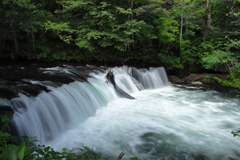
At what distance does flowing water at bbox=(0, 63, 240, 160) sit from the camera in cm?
446

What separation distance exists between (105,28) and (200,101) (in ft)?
25.3

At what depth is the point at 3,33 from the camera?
973 cm

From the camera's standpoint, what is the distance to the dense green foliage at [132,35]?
11594 millimetres

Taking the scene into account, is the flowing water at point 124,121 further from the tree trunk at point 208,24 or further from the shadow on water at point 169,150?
the tree trunk at point 208,24

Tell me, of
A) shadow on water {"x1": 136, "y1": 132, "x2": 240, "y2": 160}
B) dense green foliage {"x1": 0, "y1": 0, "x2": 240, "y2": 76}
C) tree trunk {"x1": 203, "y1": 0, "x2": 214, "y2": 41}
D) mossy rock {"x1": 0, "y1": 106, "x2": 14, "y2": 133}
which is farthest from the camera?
tree trunk {"x1": 203, "y1": 0, "x2": 214, "y2": 41}

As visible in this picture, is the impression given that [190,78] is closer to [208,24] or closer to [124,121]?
[208,24]

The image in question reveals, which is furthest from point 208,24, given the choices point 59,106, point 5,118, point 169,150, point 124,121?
point 5,118

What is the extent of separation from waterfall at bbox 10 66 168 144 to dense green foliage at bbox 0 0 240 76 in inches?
157

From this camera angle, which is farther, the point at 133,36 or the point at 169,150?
the point at 133,36

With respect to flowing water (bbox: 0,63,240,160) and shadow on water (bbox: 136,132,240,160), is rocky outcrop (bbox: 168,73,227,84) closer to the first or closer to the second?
flowing water (bbox: 0,63,240,160)

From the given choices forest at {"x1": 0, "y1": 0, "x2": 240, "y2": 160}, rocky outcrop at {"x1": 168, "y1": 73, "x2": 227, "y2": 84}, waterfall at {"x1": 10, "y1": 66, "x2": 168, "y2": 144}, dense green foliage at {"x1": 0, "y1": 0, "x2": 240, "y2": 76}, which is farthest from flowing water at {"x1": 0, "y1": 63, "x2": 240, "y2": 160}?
dense green foliage at {"x1": 0, "y1": 0, "x2": 240, "y2": 76}

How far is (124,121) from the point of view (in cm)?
611

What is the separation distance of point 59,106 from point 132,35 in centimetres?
907

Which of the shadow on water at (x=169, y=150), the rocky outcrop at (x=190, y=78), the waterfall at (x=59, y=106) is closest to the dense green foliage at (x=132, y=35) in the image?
the rocky outcrop at (x=190, y=78)
